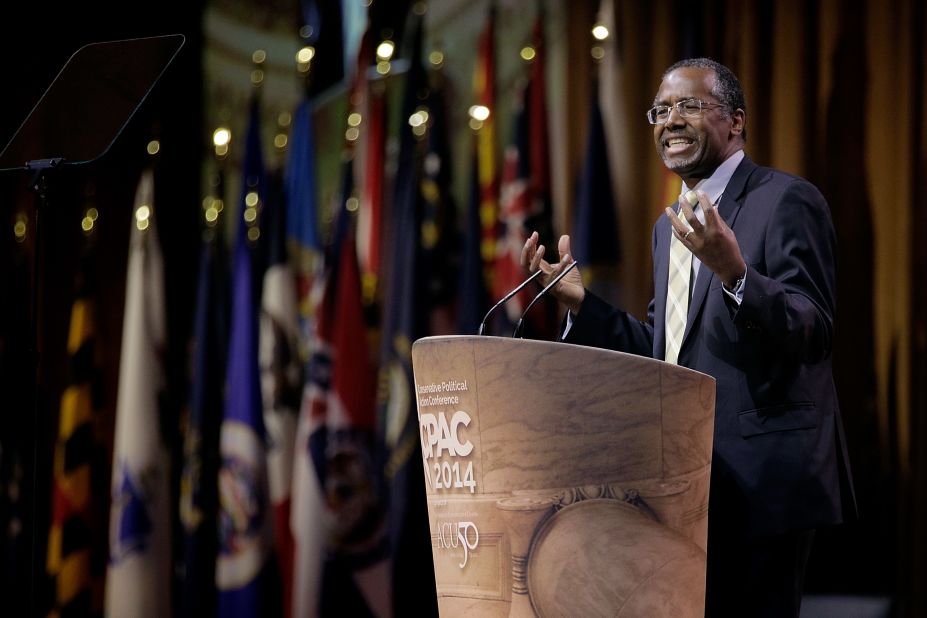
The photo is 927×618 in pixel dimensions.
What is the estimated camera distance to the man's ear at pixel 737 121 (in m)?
2.54

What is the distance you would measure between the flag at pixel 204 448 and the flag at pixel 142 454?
0.33ft

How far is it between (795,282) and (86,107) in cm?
168

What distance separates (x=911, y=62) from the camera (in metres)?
4.21

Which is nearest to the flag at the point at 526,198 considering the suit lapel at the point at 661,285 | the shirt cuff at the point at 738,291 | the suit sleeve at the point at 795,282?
the suit lapel at the point at 661,285

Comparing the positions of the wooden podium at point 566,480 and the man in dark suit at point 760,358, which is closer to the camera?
the wooden podium at point 566,480

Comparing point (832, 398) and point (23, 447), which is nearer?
point (832, 398)

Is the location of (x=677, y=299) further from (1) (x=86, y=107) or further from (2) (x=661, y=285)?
(1) (x=86, y=107)

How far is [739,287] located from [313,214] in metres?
3.77

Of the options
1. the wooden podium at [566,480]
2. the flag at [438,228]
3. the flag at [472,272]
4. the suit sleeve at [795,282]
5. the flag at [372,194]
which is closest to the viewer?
the wooden podium at [566,480]

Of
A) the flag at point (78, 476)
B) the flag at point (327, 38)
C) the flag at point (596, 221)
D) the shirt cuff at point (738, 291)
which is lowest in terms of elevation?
the flag at point (78, 476)

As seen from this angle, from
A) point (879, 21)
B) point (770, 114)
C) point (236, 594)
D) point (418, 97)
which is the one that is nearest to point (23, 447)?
point (236, 594)

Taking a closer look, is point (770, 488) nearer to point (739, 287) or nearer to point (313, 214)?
point (739, 287)

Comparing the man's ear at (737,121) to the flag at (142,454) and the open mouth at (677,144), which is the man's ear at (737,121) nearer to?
the open mouth at (677,144)

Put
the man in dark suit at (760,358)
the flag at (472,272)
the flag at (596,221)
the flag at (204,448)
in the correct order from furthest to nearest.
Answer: the flag at (204,448) → the flag at (472,272) → the flag at (596,221) → the man in dark suit at (760,358)
